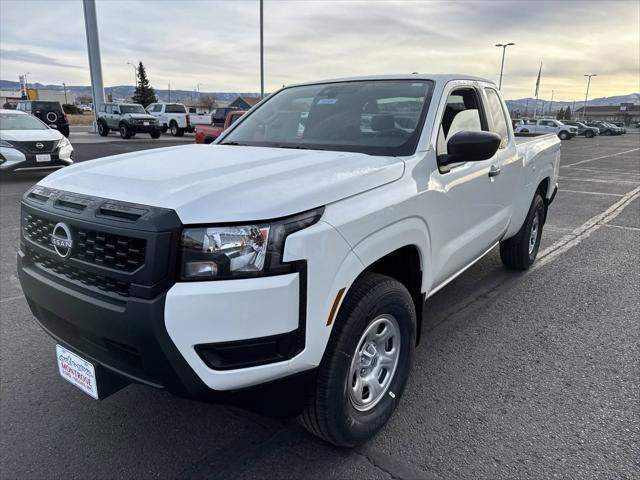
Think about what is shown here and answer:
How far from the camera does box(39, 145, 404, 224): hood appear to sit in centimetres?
190

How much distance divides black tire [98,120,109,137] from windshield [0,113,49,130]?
16.9 m

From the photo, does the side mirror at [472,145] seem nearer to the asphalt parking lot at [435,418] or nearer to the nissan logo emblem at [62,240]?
the asphalt parking lot at [435,418]

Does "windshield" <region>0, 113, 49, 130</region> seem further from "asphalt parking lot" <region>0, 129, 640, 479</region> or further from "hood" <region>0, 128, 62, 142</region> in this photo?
"asphalt parking lot" <region>0, 129, 640, 479</region>

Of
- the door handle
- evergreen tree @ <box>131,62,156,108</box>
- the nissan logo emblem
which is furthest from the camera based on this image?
evergreen tree @ <box>131,62,156,108</box>

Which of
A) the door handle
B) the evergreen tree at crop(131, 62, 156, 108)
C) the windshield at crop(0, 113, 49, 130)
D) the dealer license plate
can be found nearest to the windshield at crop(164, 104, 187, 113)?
the windshield at crop(0, 113, 49, 130)

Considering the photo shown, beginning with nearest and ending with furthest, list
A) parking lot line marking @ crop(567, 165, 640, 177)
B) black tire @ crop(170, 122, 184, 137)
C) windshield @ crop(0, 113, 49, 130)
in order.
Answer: windshield @ crop(0, 113, 49, 130)
parking lot line marking @ crop(567, 165, 640, 177)
black tire @ crop(170, 122, 184, 137)

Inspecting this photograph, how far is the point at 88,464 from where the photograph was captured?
2400 millimetres

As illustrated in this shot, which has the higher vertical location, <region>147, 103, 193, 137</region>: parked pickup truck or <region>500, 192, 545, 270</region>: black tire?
<region>147, 103, 193, 137</region>: parked pickup truck

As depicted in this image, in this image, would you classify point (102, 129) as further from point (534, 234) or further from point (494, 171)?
point (494, 171)

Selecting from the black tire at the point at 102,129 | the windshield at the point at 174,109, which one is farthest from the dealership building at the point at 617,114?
the black tire at the point at 102,129

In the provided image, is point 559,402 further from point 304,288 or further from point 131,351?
point 131,351

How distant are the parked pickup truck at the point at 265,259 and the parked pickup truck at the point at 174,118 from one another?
90.3 ft

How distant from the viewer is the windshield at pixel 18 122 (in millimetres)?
11405

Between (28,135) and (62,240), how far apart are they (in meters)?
10.7
